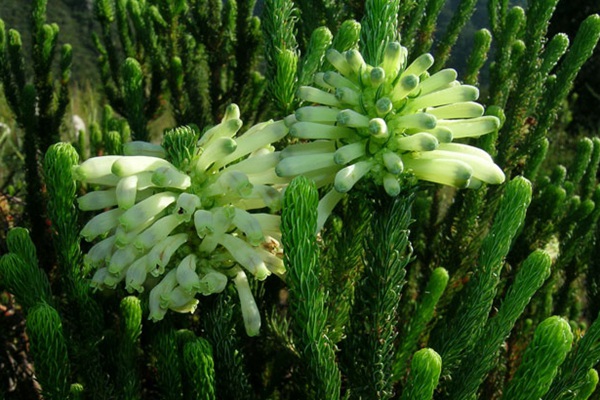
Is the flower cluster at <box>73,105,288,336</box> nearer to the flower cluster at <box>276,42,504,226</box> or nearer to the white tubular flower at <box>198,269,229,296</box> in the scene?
the white tubular flower at <box>198,269,229,296</box>

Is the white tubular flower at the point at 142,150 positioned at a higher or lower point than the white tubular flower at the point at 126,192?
lower

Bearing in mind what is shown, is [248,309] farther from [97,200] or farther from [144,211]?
[97,200]

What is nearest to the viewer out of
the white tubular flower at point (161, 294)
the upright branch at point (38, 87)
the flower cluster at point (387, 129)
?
the flower cluster at point (387, 129)

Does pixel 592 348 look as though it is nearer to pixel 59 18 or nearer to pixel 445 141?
pixel 445 141

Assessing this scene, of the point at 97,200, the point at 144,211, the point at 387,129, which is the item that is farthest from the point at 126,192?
the point at 387,129

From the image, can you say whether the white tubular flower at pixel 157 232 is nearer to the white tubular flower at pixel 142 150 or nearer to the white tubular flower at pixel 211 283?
the white tubular flower at pixel 211 283

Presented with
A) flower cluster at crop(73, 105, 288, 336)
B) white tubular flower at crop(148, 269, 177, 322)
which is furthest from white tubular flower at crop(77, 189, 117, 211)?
white tubular flower at crop(148, 269, 177, 322)

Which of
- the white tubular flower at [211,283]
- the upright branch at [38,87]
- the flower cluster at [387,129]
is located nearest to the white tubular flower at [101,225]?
the white tubular flower at [211,283]
